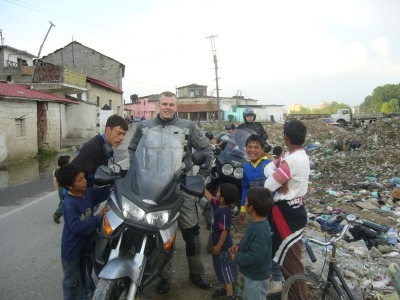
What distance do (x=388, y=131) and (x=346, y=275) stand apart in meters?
12.8

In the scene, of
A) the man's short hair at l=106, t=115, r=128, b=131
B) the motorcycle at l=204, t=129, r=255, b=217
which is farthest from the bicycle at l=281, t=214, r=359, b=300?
the motorcycle at l=204, t=129, r=255, b=217

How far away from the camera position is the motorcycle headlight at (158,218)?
251 centimetres

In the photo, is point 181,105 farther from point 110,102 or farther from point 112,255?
point 112,255

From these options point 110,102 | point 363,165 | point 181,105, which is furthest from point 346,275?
point 181,105

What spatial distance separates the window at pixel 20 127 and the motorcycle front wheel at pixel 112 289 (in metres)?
15.5

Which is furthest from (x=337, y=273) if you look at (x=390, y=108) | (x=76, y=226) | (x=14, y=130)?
(x=390, y=108)

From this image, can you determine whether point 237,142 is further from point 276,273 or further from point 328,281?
point 328,281

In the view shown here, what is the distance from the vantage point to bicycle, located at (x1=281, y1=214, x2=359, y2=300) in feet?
8.71

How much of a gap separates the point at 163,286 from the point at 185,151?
4.67 feet

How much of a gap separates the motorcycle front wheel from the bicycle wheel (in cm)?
143

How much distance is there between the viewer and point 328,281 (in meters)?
2.78

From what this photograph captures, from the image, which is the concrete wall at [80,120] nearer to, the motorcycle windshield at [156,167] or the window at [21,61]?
the window at [21,61]

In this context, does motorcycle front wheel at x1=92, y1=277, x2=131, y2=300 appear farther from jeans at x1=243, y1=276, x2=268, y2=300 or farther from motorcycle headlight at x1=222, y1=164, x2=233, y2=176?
motorcycle headlight at x1=222, y1=164, x2=233, y2=176

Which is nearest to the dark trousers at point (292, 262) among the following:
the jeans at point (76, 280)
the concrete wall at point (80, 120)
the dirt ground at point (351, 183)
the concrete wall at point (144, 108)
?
the dirt ground at point (351, 183)
